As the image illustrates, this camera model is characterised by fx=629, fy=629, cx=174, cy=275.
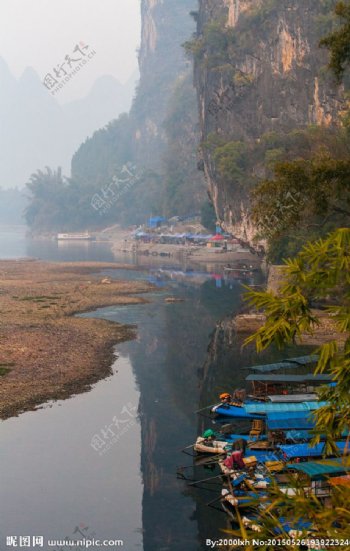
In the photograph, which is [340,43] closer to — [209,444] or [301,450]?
[301,450]

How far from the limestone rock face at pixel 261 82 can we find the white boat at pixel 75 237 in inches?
3978

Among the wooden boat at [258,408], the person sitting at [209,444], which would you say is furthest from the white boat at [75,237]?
the person sitting at [209,444]

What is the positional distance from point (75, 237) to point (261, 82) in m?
117

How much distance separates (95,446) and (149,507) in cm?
564

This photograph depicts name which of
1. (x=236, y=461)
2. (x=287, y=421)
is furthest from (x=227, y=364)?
(x=236, y=461)

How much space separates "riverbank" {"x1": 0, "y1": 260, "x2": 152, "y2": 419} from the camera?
1251 inches

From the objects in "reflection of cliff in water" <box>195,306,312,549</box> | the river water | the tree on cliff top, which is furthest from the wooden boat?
the tree on cliff top

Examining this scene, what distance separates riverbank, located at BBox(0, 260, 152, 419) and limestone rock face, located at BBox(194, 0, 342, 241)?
2066 cm

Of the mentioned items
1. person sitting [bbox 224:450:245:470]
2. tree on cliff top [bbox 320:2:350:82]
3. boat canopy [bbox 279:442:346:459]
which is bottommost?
person sitting [bbox 224:450:245:470]

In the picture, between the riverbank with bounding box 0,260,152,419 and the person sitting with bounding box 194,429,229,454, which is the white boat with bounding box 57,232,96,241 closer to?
the riverbank with bounding box 0,260,152,419

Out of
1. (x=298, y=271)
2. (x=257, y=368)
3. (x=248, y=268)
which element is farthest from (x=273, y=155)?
(x=298, y=271)

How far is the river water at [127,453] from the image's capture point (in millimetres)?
19469

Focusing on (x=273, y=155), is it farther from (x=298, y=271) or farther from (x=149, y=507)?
(x=298, y=271)

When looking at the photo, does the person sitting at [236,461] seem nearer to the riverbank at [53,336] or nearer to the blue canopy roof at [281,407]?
the blue canopy roof at [281,407]
